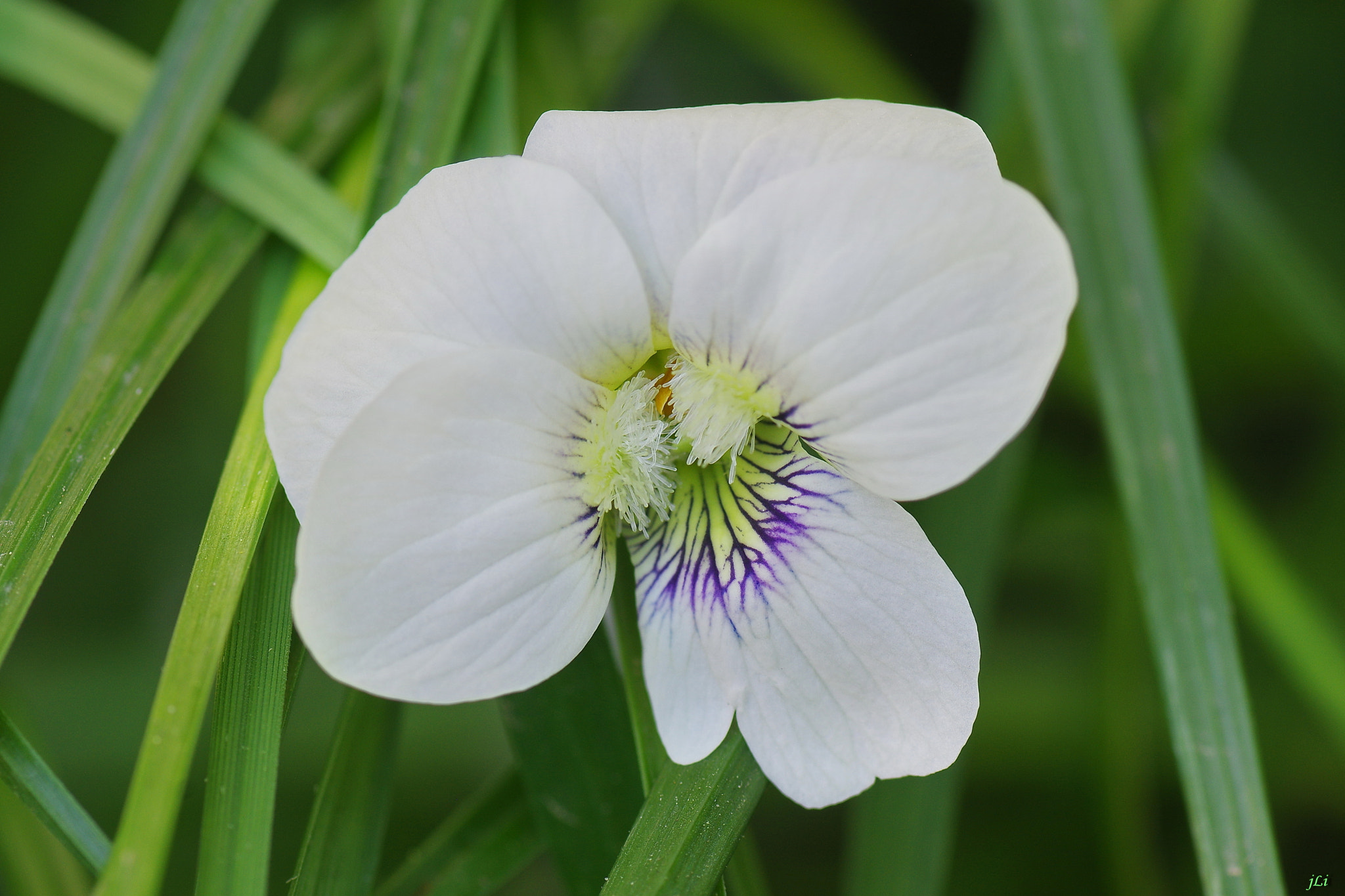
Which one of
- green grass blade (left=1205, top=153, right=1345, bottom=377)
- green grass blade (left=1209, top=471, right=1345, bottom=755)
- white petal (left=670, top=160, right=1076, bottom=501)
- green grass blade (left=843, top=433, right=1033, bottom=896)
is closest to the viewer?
white petal (left=670, top=160, right=1076, bottom=501)

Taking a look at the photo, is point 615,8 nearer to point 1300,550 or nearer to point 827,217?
point 827,217

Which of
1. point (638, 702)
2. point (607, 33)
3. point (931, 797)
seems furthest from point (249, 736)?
point (607, 33)

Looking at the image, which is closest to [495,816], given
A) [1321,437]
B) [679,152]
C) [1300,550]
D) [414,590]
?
[414,590]

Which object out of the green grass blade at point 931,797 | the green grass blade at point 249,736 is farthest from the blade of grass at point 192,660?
the green grass blade at point 931,797

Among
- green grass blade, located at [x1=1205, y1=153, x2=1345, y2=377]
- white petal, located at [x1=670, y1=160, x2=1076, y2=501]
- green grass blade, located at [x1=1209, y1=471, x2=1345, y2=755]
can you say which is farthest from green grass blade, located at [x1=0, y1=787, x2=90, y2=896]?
green grass blade, located at [x1=1205, y1=153, x2=1345, y2=377]

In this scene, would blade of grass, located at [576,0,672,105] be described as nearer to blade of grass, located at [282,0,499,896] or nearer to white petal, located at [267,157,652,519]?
blade of grass, located at [282,0,499,896]

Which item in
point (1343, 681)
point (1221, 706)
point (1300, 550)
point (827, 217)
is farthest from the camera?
point (1300, 550)

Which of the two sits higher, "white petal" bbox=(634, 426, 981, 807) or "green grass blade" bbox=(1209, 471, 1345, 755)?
"white petal" bbox=(634, 426, 981, 807)
